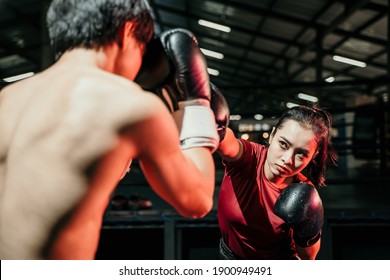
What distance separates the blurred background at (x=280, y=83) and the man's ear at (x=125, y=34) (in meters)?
0.30

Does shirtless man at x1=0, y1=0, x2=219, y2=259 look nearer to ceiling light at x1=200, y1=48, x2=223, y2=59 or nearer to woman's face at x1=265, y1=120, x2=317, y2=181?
woman's face at x1=265, y1=120, x2=317, y2=181

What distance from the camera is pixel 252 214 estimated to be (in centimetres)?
163

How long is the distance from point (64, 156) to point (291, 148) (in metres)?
0.90

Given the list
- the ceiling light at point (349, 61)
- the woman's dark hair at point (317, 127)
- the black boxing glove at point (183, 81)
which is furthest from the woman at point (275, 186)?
the ceiling light at point (349, 61)

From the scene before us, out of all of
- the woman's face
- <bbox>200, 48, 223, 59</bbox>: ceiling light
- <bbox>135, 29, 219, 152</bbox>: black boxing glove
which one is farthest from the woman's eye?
<bbox>200, 48, 223, 59</bbox>: ceiling light

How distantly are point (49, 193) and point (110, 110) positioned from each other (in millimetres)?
179

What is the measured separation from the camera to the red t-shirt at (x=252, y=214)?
1.62 metres

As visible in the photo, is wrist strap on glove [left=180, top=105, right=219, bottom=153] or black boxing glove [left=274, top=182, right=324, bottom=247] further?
black boxing glove [left=274, top=182, right=324, bottom=247]

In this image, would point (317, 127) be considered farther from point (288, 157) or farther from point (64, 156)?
point (64, 156)

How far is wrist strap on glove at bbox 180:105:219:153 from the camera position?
2.91 feet

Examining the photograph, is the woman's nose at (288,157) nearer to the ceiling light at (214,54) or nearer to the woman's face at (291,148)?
the woman's face at (291,148)

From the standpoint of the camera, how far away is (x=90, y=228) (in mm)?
814

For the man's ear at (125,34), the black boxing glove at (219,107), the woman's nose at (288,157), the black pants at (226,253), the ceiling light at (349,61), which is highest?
the ceiling light at (349,61)

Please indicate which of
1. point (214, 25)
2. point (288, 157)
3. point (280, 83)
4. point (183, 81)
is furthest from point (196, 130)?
point (214, 25)
